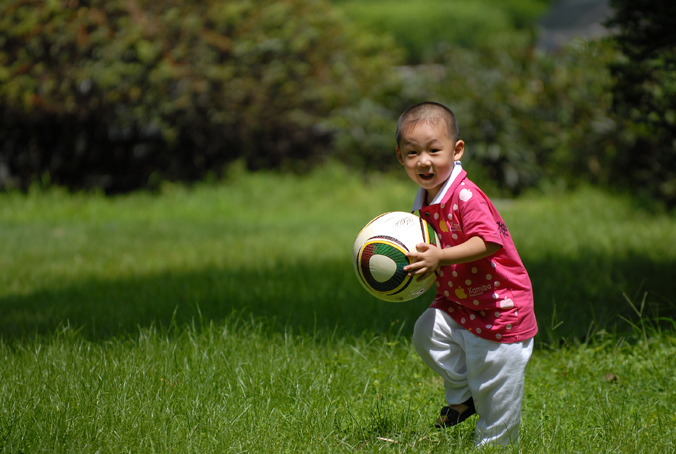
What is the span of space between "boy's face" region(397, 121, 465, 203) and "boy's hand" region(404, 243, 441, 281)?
0.99ft

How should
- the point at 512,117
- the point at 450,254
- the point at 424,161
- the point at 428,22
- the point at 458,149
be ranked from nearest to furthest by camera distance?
the point at 450,254 < the point at 424,161 < the point at 458,149 < the point at 512,117 < the point at 428,22

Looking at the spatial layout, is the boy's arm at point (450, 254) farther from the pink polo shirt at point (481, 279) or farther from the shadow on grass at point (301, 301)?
the shadow on grass at point (301, 301)

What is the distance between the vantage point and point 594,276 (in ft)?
15.9

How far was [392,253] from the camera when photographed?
8.31 feet

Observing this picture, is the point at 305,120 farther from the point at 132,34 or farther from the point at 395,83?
the point at 132,34

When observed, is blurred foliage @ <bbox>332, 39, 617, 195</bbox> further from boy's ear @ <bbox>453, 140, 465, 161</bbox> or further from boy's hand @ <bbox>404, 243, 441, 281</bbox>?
boy's hand @ <bbox>404, 243, 441, 281</bbox>

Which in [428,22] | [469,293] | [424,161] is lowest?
[469,293]

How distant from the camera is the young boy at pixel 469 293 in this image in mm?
2502

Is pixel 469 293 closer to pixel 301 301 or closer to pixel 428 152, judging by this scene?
pixel 428 152

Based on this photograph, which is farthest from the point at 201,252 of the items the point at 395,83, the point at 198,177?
the point at 395,83

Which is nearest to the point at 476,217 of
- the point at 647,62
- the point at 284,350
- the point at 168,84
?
the point at 284,350

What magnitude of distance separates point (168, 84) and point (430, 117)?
837cm

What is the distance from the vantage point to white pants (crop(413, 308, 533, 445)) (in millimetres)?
2529

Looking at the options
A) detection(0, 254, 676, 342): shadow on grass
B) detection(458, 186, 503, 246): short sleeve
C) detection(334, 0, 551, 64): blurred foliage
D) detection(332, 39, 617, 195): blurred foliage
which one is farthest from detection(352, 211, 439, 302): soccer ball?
detection(334, 0, 551, 64): blurred foliage
